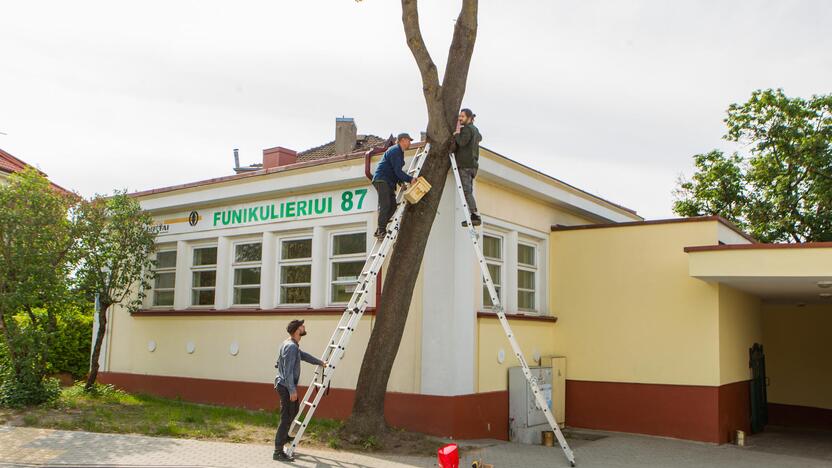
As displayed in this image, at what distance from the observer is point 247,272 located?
14938 millimetres

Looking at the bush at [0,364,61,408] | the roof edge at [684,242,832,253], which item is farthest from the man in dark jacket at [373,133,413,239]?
the bush at [0,364,61,408]

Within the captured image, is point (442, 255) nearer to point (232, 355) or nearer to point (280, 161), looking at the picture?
point (232, 355)

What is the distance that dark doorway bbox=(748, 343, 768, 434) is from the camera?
15.0 m

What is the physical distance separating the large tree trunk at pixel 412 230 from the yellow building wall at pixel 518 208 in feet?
7.13

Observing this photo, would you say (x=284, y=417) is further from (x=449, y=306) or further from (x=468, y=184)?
(x=468, y=184)

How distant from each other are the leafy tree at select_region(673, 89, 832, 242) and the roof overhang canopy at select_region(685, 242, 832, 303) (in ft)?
54.1

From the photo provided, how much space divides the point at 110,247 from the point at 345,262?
4.93 meters

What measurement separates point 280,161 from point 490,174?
686cm

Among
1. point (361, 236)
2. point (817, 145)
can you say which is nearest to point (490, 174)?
point (361, 236)

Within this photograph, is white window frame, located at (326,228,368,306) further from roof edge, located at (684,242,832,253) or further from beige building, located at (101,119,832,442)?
roof edge, located at (684,242,832,253)

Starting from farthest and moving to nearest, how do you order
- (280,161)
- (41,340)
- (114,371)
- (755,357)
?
(280,161)
(114,371)
(755,357)
(41,340)

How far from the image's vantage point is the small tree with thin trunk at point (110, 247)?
553 inches

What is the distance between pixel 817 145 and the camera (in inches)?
1059

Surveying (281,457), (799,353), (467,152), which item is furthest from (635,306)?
(281,457)
